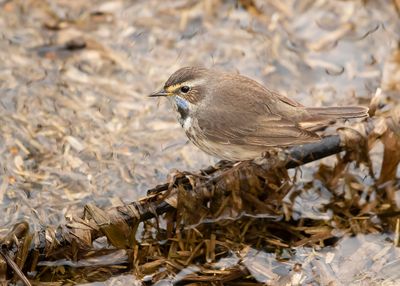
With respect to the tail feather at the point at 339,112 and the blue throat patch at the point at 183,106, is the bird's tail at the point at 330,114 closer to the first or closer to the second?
the tail feather at the point at 339,112

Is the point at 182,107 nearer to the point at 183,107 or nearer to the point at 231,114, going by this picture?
the point at 183,107

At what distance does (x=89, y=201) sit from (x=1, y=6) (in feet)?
11.1

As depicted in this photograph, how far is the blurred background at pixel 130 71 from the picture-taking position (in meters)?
7.55

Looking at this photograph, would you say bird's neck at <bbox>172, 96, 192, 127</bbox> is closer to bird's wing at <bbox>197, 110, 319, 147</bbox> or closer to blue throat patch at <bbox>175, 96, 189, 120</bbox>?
blue throat patch at <bbox>175, 96, 189, 120</bbox>

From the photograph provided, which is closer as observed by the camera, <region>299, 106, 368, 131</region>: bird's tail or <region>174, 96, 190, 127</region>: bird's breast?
<region>299, 106, 368, 131</region>: bird's tail

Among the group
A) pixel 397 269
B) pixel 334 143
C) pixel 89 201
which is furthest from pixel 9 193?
pixel 397 269

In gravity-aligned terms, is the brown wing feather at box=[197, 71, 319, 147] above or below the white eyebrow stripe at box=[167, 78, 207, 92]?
below

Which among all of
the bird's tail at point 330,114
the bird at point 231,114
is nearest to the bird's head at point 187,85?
the bird at point 231,114

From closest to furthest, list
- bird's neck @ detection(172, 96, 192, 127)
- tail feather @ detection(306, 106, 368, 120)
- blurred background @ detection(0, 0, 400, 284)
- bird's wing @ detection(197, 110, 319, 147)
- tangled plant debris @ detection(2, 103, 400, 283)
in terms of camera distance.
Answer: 1. tangled plant debris @ detection(2, 103, 400, 283)
2. tail feather @ detection(306, 106, 368, 120)
3. bird's wing @ detection(197, 110, 319, 147)
4. bird's neck @ detection(172, 96, 192, 127)
5. blurred background @ detection(0, 0, 400, 284)

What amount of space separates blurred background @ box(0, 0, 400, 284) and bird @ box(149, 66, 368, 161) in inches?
36.2

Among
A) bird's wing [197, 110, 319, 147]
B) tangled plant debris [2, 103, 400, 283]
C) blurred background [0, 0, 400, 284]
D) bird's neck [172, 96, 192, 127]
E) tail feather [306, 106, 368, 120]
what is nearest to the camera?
tangled plant debris [2, 103, 400, 283]

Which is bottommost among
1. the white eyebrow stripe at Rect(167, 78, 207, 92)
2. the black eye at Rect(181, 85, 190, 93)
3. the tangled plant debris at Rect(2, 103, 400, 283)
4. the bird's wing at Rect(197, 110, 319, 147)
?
the tangled plant debris at Rect(2, 103, 400, 283)

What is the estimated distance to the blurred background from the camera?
7.55m

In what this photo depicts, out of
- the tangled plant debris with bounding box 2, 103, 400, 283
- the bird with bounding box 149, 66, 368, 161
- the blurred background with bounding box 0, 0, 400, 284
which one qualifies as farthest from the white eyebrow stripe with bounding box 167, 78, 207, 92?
the blurred background with bounding box 0, 0, 400, 284
